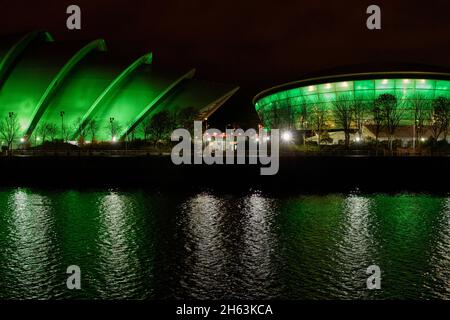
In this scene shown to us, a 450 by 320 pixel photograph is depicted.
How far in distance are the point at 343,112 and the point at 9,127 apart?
3281cm

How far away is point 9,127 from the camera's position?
51844 millimetres

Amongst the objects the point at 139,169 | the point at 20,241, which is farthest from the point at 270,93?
the point at 20,241

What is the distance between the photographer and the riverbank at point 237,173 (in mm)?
32250

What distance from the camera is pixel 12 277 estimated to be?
13.9 meters

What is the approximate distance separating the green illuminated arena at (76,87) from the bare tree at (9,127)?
48 cm

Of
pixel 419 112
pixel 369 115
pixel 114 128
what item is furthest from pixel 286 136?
pixel 114 128

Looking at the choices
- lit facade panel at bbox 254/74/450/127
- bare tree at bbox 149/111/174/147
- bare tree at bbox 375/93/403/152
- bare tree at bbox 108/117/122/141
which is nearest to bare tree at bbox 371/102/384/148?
bare tree at bbox 375/93/403/152

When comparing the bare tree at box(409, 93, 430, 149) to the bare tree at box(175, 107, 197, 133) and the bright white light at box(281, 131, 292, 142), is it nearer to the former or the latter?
the bright white light at box(281, 131, 292, 142)

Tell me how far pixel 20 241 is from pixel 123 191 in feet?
43.7

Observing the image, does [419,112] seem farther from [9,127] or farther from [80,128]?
[9,127]

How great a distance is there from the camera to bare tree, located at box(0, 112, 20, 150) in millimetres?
51656

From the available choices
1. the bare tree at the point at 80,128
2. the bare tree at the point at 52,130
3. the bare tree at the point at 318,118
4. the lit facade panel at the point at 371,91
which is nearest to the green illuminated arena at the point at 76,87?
the bare tree at the point at 80,128

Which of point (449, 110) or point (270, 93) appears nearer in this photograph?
point (449, 110)
